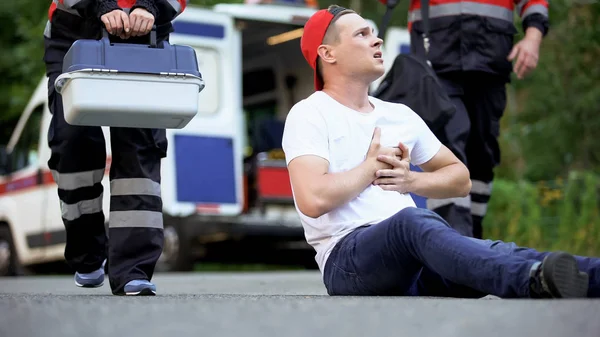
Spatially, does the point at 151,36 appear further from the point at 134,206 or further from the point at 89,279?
the point at 89,279

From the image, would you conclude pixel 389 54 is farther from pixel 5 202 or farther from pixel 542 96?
pixel 542 96

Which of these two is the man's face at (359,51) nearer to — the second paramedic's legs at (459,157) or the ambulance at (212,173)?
the second paramedic's legs at (459,157)

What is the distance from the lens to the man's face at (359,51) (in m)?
3.87

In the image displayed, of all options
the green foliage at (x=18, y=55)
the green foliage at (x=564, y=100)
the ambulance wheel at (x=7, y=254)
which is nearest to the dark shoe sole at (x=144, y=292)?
the green foliage at (x=564, y=100)

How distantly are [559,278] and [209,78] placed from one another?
7.56m

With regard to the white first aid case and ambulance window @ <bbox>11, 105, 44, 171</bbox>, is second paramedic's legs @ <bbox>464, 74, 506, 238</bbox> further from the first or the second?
ambulance window @ <bbox>11, 105, 44, 171</bbox>

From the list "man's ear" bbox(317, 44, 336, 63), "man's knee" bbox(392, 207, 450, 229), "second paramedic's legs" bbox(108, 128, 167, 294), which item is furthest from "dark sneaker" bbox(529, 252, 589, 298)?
"second paramedic's legs" bbox(108, 128, 167, 294)

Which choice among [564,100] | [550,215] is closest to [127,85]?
[550,215]

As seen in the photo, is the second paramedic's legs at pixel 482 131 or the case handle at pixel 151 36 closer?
the case handle at pixel 151 36

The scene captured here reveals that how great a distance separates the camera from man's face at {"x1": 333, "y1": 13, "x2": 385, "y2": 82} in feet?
12.7

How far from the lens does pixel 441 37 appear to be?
5242mm

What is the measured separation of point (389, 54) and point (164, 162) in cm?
241

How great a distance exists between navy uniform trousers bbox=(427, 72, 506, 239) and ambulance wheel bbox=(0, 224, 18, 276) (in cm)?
687

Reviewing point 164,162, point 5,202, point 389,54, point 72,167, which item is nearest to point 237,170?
point 164,162
